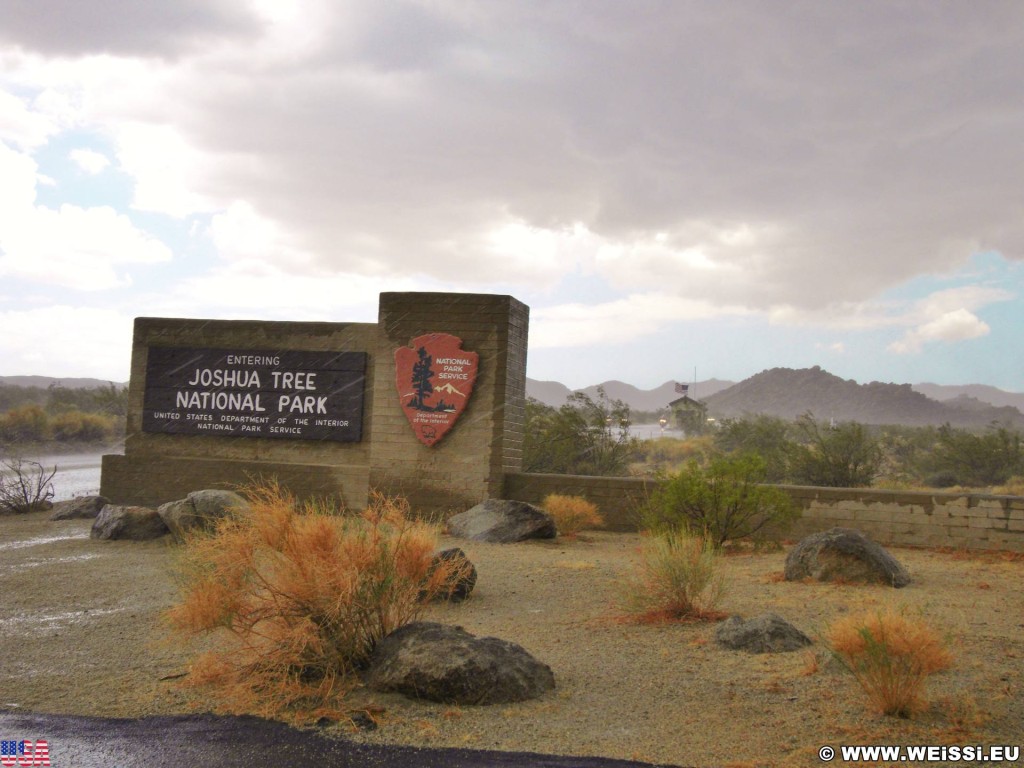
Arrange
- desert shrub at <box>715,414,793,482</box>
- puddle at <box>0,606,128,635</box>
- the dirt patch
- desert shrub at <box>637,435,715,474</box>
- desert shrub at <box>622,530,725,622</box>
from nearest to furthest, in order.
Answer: the dirt patch → desert shrub at <box>622,530,725,622</box> → puddle at <box>0,606,128,635</box> → desert shrub at <box>715,414,793,482</box> → desert shrub at <box>637,435,715,474</box>

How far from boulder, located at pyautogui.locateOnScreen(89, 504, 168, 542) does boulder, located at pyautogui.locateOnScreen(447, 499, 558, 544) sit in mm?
4385

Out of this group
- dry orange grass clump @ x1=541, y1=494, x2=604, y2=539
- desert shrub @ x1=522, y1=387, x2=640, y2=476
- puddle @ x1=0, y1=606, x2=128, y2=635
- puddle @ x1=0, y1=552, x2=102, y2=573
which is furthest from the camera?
desert shrub @ x1=522, y1=387, x2=640, y2=476

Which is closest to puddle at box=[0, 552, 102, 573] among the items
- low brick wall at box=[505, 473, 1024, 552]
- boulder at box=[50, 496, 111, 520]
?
boulder at box=[50, 496, 111, 520]

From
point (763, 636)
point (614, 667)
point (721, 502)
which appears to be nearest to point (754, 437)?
point (721, 502)

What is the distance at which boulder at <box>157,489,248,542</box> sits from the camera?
44.9 feet

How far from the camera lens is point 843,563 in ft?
33.9

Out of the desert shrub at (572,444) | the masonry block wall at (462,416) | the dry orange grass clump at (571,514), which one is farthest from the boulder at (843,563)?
the desert shrub at (572,444)

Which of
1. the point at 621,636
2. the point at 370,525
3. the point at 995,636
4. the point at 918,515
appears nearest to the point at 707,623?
the point at 621,636

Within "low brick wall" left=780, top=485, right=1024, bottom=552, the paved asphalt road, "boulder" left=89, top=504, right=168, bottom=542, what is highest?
"low brick wall" left=780, top=485, right=1024, bottom=552

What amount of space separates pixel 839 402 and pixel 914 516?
302ft

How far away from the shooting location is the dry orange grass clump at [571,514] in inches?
611

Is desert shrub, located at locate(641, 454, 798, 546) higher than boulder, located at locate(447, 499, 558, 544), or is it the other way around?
desert shrub, located at locate(641, 454, 798, 546)

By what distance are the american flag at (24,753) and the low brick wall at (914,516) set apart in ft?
37.3

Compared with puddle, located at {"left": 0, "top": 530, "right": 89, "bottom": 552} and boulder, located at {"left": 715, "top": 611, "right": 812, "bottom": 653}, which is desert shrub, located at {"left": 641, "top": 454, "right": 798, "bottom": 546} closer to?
boulder, located at {"left": 715, "top": 611, "right": 812, "bottom": 653}
